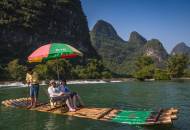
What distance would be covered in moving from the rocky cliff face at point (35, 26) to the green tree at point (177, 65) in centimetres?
5174

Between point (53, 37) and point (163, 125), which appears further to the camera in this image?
point (53, 37)

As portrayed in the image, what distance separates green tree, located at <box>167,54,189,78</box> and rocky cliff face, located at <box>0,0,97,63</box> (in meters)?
51.7

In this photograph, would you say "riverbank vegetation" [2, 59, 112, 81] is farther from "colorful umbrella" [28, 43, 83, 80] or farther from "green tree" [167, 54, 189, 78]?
"colorful umbrella" [28, 43, 83, 80]

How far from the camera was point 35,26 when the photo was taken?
14588cm

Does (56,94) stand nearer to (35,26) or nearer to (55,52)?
(55,52)

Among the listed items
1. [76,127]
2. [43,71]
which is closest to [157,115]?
[76,127]

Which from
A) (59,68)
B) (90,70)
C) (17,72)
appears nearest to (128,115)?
(17,72)

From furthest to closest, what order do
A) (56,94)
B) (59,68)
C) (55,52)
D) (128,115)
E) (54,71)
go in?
(59,68) → (54,71) → (56,94) → (55,52) → (128,115)

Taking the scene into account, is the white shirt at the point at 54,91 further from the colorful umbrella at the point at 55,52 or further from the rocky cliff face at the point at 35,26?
the rocky cliff face at the point at 35,26

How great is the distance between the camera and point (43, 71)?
99688 mm

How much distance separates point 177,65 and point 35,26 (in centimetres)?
5811

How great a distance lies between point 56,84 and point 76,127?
524 centimetres

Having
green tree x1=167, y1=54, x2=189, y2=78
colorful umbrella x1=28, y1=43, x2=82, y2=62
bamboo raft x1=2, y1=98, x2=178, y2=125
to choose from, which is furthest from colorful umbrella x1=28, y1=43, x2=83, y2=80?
green tree x1=167, y1=54, x2=189, y2=78

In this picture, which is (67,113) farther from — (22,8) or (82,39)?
(82,39)
